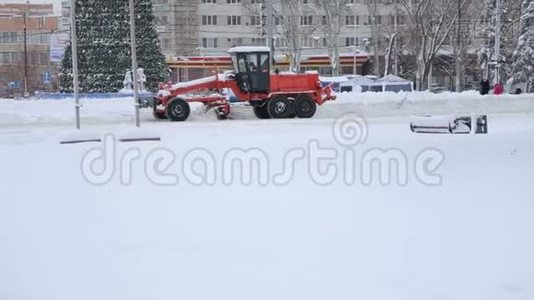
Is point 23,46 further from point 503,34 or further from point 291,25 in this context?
point 503,34

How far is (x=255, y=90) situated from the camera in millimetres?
24328

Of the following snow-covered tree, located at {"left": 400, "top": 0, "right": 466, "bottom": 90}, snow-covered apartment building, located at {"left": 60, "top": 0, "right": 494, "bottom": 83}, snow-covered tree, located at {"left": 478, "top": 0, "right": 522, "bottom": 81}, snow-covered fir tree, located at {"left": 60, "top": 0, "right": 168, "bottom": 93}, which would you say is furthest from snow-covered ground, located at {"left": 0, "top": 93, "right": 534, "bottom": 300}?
snow-covered apartment building, located at {"left": 60, "top": 0, "right": 494, "bottom": 83}

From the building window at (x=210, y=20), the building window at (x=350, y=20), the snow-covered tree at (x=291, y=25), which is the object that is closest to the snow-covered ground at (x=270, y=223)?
the snow-covered tree at (x=291, y=25)

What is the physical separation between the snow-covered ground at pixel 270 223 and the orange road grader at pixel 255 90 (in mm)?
9940

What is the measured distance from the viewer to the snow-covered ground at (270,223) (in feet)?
18.6

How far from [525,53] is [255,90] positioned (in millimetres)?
29428

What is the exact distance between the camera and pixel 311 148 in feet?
43.6

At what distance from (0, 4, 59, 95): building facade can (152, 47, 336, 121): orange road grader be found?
152 ft

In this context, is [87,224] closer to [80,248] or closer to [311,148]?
[80,248]

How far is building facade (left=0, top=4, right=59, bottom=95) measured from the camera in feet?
236

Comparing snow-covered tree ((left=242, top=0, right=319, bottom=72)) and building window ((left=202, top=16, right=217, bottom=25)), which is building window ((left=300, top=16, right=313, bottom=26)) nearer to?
snow-covered tree ((left=242, top=0, right=319, bottom=72))

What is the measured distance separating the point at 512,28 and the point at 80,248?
5923 centimetres

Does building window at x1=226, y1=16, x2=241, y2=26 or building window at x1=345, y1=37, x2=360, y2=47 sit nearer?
building window at x1=226, y1=16, x2=241, y2=26

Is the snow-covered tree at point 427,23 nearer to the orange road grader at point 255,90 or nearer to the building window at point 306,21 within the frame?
the orange road grader at point 255,90
